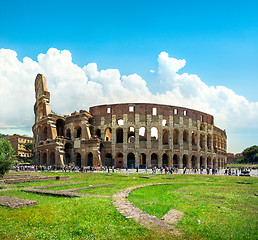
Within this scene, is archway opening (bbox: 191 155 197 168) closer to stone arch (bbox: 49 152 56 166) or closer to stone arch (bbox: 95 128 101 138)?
stone arch (bbox: 95 128 101 138)

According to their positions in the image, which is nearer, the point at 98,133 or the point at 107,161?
the point at 107,161

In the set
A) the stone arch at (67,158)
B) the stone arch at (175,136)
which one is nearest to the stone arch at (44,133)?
the stone arch at (67,158)

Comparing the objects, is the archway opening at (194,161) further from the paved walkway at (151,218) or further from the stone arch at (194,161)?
the paved walkway at (151,218)

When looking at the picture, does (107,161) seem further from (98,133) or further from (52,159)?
(52,159)

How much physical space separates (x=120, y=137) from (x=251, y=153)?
3037 inches

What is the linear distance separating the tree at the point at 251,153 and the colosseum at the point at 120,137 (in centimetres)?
6027

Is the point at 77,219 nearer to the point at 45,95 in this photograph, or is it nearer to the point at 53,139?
the point at 53,139

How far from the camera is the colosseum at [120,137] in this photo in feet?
146

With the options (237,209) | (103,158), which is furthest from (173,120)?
(237,209)

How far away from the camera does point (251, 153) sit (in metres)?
101

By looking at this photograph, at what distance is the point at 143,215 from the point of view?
7164 millimetres

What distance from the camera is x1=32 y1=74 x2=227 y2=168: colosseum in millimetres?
44531

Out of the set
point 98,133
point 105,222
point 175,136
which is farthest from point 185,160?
point 105,222

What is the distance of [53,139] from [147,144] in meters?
18.9
